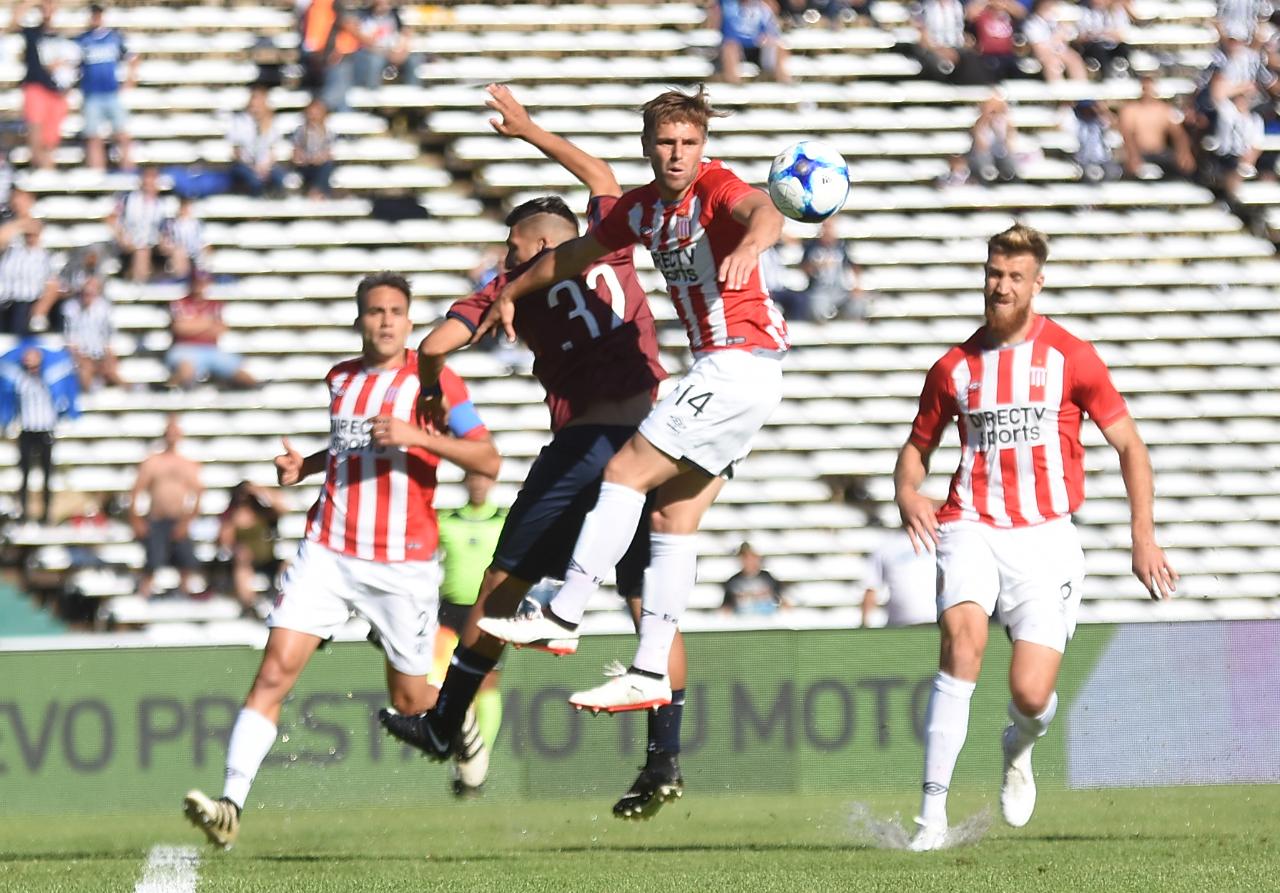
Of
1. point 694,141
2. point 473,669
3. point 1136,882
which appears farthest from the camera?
point 473,669

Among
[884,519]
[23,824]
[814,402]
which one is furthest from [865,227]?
[23,824]

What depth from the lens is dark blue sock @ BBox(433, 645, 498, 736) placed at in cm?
786

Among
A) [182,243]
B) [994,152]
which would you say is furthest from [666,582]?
[994,152]

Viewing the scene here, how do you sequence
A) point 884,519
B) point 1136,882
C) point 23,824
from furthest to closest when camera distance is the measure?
1. point 884,519
2. point 23,824
3. point 1136,882

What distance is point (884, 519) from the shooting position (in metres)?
16.1

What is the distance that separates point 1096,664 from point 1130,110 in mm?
7999

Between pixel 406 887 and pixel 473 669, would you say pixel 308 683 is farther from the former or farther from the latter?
pixel 406 887

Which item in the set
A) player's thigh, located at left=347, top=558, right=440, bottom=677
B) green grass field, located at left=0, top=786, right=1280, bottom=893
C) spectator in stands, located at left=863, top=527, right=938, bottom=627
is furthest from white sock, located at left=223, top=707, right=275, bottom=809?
spectator in stands, located at left=863, top=527, right=938, bottom=627

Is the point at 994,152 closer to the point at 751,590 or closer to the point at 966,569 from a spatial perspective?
the point at 751,590

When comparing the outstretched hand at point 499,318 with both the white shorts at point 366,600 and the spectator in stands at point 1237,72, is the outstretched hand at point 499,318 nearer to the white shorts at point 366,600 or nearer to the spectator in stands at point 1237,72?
the white shorts at point 366,600

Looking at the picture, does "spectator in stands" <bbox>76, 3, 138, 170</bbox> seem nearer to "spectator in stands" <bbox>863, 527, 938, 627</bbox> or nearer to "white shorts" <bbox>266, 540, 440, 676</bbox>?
"spectator in stands" <bbox>863, 527, 938, 627</bbox>

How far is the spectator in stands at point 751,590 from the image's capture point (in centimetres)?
1454

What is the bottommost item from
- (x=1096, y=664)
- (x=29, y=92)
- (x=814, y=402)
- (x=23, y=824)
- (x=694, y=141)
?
(x=23, y=824)

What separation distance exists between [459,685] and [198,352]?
919cm
